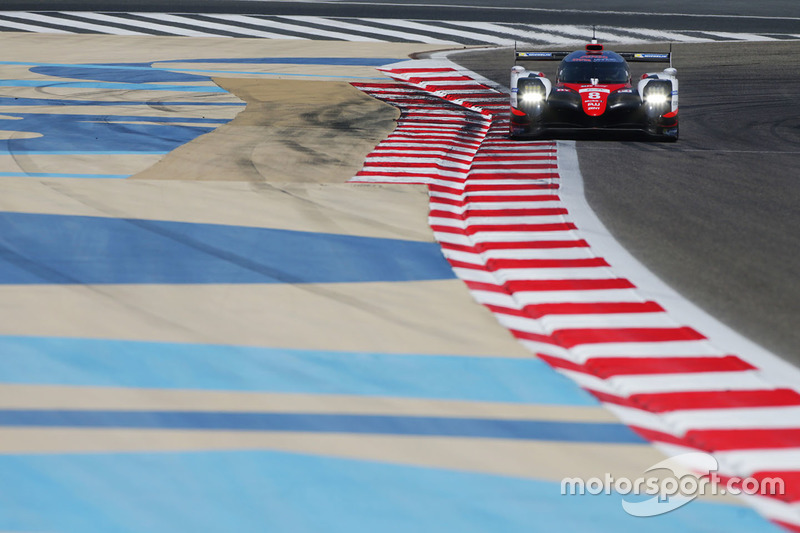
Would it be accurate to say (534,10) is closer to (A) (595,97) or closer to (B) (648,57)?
(B) (648,57)

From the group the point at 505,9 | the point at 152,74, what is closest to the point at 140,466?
the point at 152,74

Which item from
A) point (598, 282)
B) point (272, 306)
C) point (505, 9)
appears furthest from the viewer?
point (505, 9)

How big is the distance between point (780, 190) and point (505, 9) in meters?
20.3

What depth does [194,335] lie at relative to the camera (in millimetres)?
5789

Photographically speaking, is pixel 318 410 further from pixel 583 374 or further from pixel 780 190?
pixel 780 190

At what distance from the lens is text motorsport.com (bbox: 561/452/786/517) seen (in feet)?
12.9

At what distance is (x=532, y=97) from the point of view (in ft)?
43.0

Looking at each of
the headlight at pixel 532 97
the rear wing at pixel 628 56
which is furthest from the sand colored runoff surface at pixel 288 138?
the rear wing at pixel 628 56

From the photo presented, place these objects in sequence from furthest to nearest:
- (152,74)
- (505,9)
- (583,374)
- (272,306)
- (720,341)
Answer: (505,9), (152,74), (272,306), (720,341), (583,374)

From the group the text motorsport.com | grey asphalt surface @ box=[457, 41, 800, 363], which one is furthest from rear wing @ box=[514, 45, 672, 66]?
the text motorsport.com

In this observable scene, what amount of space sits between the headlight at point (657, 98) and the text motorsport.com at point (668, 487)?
935 cm

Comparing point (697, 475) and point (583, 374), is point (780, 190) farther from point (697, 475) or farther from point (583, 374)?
point (697, 475)

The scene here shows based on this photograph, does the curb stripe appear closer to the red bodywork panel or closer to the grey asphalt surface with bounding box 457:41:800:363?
the grey asphalt surface with bounding box 457:41:800:363

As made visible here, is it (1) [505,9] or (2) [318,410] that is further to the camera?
(1) [505,9]
